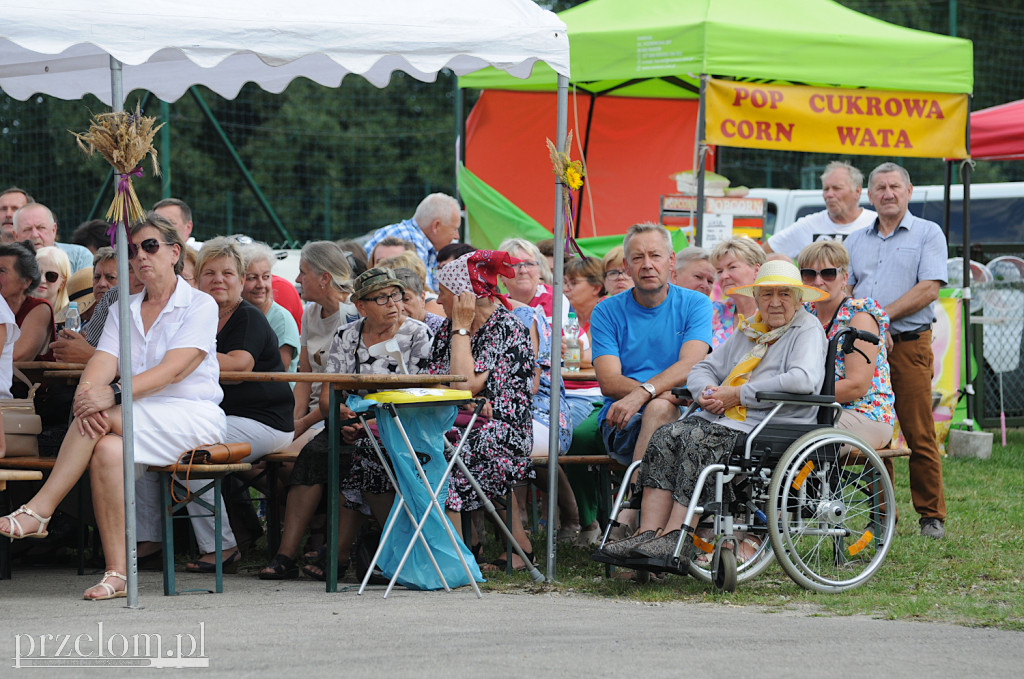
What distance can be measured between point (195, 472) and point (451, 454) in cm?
104

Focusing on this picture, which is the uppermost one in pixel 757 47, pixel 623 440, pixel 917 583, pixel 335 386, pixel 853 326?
pixel 757 47

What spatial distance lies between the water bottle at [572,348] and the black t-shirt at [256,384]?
5.08 ft

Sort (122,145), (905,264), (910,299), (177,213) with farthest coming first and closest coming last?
(177,213), (905,264), (910,299), (122,145)

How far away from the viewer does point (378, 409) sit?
518cm

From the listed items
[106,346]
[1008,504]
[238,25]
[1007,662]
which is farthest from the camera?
[1008,504]

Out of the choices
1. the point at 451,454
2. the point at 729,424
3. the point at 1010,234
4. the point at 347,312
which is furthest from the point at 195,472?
the point at 1010,234

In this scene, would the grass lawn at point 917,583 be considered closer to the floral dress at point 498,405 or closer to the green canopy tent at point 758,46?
the floral dress at point 498,405

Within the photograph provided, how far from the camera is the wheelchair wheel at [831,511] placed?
5.13 meters

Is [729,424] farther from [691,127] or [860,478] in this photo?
[691,127]

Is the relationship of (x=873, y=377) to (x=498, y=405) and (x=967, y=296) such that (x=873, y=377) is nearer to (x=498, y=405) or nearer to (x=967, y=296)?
(x=498, y=405)

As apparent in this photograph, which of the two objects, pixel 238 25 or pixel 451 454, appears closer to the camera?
pixel 238 25

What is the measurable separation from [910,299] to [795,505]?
2.01 metres

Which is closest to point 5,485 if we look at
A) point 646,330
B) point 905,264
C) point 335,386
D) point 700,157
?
point 335,386

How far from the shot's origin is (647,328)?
604 centimetres
